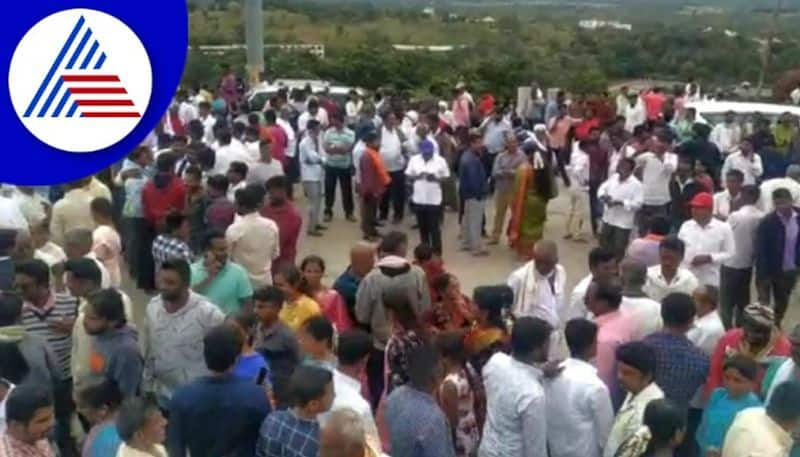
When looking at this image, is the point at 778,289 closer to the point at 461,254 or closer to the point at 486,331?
the point at 461,254

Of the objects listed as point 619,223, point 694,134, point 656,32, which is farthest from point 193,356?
point 656,32

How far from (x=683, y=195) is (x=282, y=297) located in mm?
6113

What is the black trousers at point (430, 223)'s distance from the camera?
12.8 m

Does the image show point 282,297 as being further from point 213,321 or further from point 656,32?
point 656,32

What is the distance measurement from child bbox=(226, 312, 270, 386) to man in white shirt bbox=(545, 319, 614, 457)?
137 cm

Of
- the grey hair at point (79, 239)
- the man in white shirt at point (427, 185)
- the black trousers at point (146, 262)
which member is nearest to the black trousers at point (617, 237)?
the man in white shirt at point (427, 185)

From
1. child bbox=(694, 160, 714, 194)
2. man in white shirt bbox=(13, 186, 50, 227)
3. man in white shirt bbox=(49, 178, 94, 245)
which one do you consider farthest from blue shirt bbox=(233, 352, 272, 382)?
child bbox=(694, 160, 714, 194)

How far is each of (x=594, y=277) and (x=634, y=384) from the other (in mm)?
2068

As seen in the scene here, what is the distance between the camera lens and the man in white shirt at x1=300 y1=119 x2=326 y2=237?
43.8ft

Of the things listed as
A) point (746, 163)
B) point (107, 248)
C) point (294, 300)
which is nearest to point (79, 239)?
point (107, 248)

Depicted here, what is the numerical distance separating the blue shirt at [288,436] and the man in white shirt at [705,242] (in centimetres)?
478

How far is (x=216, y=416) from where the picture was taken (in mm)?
5250

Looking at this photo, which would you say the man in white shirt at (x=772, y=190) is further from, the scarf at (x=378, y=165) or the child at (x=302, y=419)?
the child at (x=302, y=419)

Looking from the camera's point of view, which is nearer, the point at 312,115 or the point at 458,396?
the point at 458,396
